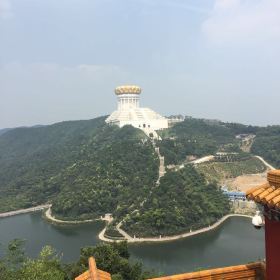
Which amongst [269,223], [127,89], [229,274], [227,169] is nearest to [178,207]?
[227,169]

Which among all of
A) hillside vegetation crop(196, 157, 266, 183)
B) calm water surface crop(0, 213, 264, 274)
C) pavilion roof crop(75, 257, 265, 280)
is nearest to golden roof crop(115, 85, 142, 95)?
hillside vegetation crop(196, 157, 266, 183)

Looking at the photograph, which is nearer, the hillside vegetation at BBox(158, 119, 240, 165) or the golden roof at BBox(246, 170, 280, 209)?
the golden roof at BBox(246, 170, 280, 209)

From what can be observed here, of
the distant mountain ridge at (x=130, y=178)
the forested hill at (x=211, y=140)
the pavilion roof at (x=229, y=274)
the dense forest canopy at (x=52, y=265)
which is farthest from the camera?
the forested hill at (x=211, y=140)

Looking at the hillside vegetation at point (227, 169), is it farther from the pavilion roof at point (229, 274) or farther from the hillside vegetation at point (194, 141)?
the pavilion roof at point (229, 274)

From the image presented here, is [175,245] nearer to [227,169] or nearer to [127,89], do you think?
[227,169]

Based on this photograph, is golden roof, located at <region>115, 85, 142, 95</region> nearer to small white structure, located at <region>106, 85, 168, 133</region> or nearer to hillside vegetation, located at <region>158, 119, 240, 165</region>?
small white structure, located at <region>106, 85, 168, 133</region>

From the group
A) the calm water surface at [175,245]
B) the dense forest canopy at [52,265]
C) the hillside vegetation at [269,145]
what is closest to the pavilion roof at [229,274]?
the dense forest canopy at [52,265]

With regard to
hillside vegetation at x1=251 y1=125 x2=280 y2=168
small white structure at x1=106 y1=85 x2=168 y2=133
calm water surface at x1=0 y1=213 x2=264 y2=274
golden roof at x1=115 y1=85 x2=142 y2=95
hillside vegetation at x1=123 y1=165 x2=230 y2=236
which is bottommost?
calm water surface at x1=0 y1=213 x2=264 y2=274
